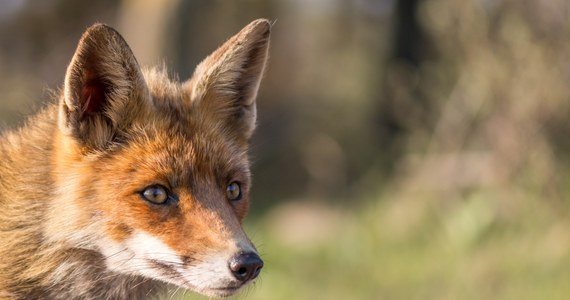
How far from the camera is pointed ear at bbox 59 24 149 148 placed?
14.6 feet

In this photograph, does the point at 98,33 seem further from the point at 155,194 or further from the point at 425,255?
the point at 425,255

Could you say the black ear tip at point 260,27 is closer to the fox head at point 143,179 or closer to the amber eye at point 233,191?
the fox head at point 143,179

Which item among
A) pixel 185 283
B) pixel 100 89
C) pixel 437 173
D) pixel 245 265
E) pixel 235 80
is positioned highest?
pixel 437 173

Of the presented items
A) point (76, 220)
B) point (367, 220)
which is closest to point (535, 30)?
point (367, 220)

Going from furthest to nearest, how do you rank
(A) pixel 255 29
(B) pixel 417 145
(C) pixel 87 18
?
(C) pixel 87 18 → (B) pixel 417 145 → (A) pixel 255 29

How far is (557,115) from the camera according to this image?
973cm

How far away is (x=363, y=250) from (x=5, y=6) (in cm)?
1297

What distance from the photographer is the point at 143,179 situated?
448cm

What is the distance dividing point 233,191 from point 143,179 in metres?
0.56

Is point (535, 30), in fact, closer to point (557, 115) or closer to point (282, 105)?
point (557, 115)

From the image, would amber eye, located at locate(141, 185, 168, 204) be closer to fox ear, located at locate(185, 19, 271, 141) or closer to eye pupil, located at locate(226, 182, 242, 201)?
eye pupil, located at locate(226, 182, 242, 201)

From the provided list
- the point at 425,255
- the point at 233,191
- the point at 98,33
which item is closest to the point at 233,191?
the point at 233,191

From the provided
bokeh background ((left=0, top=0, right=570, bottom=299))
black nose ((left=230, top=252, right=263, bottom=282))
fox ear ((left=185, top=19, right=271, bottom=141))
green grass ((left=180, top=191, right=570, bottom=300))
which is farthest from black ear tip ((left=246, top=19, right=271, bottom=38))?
green grass ((left=180, top=191, right=570, bottom=300))

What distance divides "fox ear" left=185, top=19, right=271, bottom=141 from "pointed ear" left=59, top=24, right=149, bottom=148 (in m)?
0.43
